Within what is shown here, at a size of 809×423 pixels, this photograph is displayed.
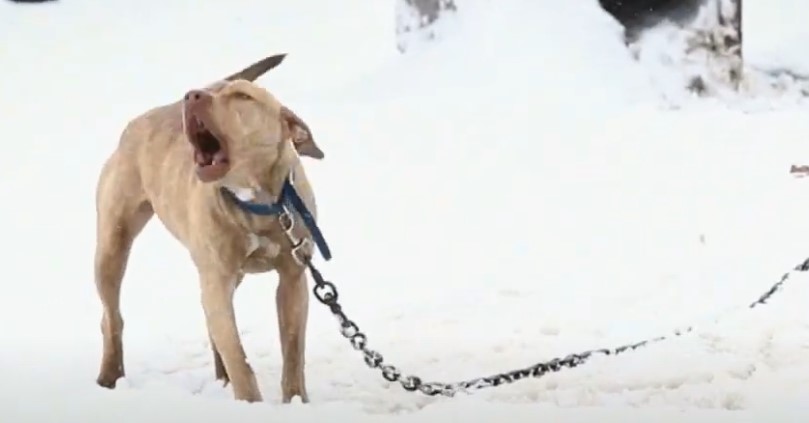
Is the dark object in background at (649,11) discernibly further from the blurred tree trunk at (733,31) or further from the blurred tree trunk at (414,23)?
the blurred tree trunk at (414,23)

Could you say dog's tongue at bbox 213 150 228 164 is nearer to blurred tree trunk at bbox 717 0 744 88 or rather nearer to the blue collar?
the blue collar

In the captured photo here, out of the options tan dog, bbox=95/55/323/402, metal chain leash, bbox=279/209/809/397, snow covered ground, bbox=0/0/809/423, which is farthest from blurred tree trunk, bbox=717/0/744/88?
tan dog, bbox=95/55/323/402

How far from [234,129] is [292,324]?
17cm

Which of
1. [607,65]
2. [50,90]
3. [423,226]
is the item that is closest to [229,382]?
[423,226]

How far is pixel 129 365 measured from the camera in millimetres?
1075

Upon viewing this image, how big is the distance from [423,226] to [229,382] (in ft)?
0.68

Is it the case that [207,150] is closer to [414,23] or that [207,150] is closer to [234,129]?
[234,129]

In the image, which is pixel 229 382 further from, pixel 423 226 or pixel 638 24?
pixel 638 24

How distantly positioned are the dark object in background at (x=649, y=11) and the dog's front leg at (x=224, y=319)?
1.32ft

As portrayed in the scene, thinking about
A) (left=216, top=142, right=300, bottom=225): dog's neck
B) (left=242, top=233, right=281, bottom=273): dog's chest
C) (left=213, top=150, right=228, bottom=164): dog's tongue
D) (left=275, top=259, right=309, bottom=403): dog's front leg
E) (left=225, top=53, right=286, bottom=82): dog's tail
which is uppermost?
(left=225, top=53, right=286, bottom=82): dog's tail

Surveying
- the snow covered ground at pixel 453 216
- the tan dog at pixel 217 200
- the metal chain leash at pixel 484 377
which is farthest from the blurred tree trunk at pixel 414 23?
the metal chain leash at pixel 484 377

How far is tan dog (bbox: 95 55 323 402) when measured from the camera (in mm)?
933

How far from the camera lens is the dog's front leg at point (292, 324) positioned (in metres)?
1.00

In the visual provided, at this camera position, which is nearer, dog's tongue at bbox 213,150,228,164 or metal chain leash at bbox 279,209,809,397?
dog's tongue at bbox 213,150,228,164
